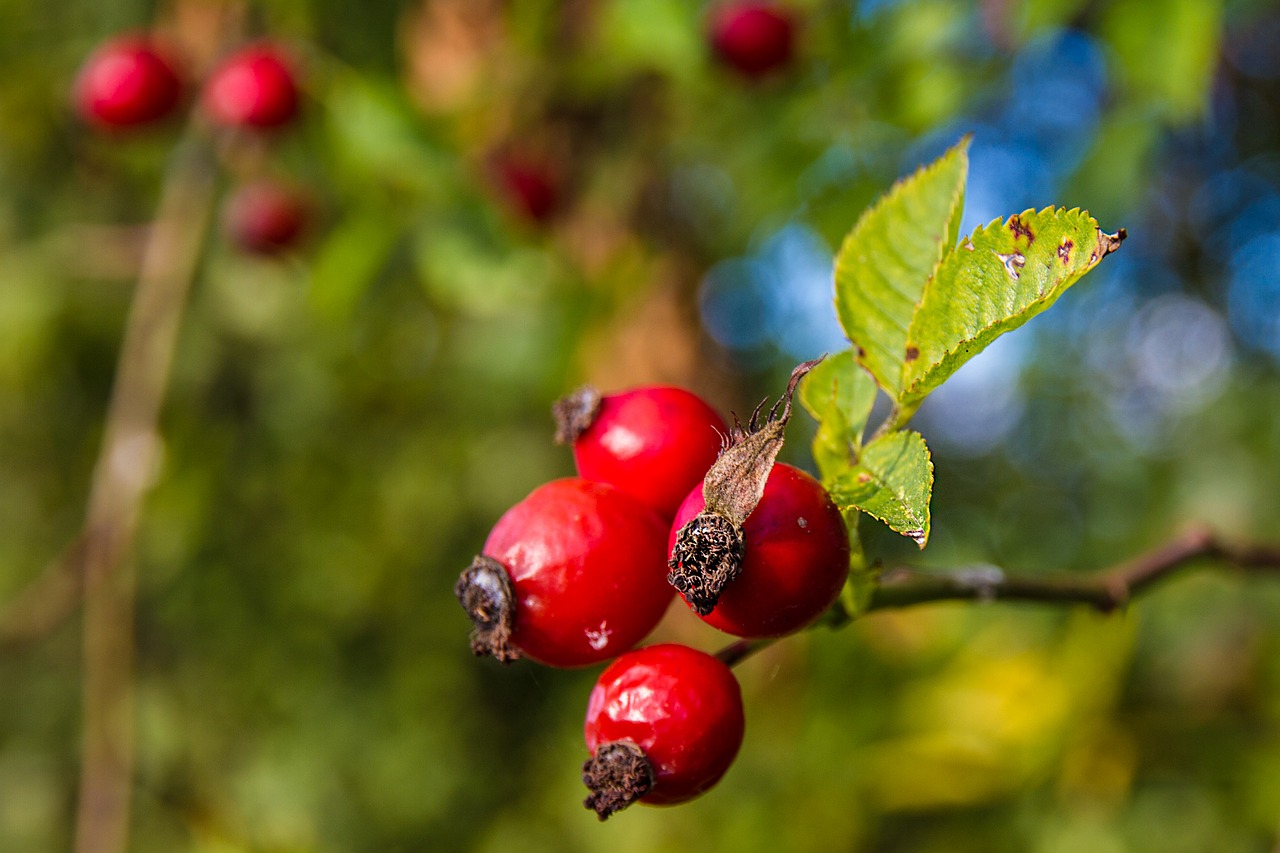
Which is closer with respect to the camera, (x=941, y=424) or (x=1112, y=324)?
(x=1112, y=324)

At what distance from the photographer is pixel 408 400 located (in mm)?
4879

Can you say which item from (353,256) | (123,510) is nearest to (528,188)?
(353,256)

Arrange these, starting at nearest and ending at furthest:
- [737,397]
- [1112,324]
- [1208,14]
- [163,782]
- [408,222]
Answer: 1. [1208,14]
2. [408,222]
3. [737,397]
4. [163,782]
5. [1112,324]

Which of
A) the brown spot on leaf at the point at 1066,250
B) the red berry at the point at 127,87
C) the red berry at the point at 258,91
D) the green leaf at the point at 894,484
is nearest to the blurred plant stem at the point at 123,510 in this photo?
the red berry at the point at 127,87

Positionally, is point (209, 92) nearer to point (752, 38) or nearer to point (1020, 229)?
point (752, 38)

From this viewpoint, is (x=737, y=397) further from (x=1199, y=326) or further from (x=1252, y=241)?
(x=1199, y=326)

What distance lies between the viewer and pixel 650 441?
800 millimetres

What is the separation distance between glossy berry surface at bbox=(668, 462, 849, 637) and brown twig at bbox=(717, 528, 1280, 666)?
0.07 m

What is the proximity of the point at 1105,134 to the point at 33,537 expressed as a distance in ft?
15.1

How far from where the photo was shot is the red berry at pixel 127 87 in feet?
7.79

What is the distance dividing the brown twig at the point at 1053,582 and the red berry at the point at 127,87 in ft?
7.42

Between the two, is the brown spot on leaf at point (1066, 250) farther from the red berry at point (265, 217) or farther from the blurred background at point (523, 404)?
the red berry at point (265, 217)

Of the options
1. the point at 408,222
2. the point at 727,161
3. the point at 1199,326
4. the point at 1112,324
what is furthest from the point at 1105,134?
the point at 1112,324

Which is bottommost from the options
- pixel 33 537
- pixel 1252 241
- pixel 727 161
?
pixel 1252 241
